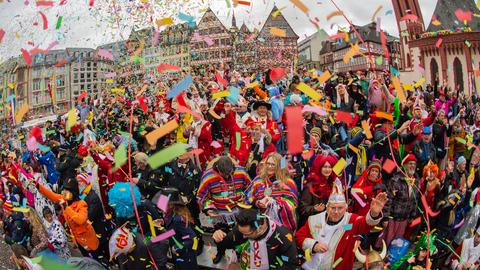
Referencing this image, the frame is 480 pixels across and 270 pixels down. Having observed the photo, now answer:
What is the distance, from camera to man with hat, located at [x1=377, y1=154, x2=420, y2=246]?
5156mm

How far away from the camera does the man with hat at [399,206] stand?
16.9ft

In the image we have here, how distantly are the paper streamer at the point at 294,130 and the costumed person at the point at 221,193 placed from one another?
6.65 feet

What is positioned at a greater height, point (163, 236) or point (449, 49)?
point (449, 49)

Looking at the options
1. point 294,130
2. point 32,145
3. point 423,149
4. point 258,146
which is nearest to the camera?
point 258,146

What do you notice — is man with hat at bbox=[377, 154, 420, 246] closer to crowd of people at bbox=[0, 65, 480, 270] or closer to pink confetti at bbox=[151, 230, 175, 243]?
crowd of people at bbox=[0, 65, 480, 270]

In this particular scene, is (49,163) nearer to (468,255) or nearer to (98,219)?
(98,219)

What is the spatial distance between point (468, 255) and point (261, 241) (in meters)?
2.89

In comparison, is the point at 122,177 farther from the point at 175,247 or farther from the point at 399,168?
the point at 399,168

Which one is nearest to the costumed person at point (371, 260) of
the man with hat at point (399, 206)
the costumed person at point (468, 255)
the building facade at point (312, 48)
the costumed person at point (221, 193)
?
the man with hat at point (399, 206)

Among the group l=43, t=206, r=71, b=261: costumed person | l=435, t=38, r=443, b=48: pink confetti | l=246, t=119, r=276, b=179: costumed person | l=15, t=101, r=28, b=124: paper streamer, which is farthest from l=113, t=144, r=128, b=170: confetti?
l=435, t=38, r=443, b=48: pink confetti

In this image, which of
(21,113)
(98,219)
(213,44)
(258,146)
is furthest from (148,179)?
(213,44)

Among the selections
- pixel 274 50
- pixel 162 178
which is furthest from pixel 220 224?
pixel 274 50

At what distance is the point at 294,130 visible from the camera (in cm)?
728

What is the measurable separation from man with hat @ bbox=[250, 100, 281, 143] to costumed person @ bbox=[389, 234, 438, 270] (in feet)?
9.14
